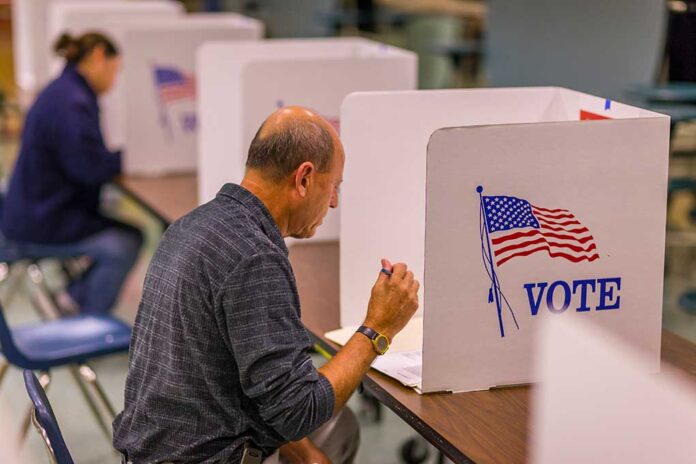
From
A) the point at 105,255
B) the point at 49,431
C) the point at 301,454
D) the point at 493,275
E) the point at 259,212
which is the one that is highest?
the point at 259,212

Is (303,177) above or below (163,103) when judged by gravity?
above

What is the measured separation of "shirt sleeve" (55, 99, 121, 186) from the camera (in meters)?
3.73

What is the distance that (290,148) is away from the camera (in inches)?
68.6

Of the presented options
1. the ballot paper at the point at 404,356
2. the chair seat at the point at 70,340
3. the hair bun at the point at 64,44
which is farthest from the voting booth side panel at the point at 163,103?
the ballot paper at the point at 404,356

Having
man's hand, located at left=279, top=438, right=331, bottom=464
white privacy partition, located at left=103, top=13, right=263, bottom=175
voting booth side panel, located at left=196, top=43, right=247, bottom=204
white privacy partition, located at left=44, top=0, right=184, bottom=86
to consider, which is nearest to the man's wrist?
man's hand, located at left=279, top=438, right=331, bottom=464

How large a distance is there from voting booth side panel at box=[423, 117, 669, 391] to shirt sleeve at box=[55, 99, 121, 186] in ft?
7.35

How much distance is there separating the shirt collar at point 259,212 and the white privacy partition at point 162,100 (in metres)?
2.35

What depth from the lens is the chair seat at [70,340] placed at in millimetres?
2791

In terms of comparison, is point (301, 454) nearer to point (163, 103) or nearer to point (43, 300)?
point (163, 103)

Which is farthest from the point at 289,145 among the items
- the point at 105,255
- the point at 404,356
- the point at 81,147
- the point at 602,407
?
the point at 105,255

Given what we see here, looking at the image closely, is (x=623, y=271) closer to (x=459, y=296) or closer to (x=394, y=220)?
(x=459, y=296)

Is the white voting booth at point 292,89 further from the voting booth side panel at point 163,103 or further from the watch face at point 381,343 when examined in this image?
the watch face at point 381,343

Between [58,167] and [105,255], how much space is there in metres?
0.37

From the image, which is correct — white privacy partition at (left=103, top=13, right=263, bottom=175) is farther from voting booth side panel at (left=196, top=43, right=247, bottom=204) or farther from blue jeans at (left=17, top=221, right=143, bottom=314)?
voting booth side panel at (left=196, top=43, right=247, bottom=204)
